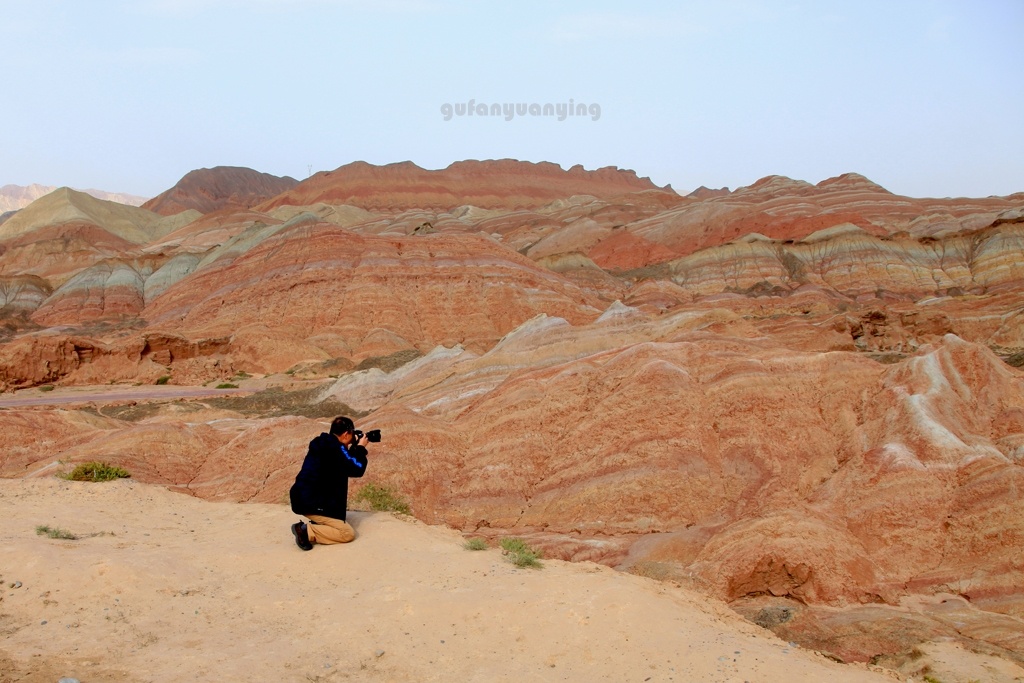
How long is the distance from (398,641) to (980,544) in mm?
7012

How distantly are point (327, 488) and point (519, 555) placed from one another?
1.84 m

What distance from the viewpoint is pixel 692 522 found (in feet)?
33.2

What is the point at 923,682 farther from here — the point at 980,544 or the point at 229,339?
the point at 229,339

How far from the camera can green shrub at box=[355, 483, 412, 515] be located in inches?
374

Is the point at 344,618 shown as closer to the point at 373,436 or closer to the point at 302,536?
the point at 302,536

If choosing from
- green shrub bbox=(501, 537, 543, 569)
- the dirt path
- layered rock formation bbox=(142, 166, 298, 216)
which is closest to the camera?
green shrub bbox=(501, 537, 543, 569)

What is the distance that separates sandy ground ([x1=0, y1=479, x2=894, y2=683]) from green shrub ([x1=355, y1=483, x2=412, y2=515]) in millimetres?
1931

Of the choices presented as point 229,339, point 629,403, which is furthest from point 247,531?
point 229,339

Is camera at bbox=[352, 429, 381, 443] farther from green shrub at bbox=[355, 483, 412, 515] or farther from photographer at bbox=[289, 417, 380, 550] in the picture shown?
green shrub at bbox=[355, 483, 412, 515]

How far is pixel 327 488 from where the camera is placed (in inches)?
285

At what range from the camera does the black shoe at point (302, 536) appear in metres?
6.96

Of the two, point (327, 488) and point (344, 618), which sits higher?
point (327, 488)

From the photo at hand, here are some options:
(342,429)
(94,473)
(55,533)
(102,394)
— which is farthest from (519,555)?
(102,394)

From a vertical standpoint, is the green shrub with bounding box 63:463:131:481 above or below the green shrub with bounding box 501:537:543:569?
above
